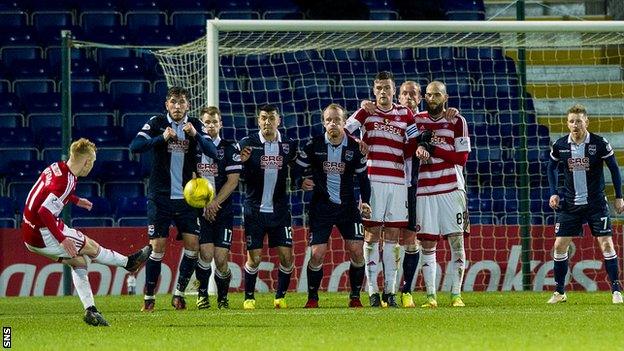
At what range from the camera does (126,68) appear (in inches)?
789

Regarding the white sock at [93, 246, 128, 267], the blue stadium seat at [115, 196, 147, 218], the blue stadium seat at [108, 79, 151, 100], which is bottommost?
the white sock at [93, 246, 128, 267]

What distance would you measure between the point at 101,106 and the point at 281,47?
456 cm

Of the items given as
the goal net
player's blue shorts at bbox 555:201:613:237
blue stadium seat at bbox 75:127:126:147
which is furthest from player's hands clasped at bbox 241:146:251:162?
blue stadium seat at bbox 75:127:126:147

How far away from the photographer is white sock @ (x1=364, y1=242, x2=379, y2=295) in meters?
11.9

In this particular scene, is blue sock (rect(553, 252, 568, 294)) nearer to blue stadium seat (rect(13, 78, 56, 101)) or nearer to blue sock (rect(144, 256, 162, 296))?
blue sock (rect(144, 256, 162, 296))

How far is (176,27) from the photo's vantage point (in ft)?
68.0

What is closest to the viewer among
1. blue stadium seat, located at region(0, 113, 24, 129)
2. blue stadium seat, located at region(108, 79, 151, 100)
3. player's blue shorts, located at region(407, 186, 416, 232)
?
player's blue shorts, located at region(407, 186, 416, 232)

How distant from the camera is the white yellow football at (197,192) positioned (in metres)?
11.2

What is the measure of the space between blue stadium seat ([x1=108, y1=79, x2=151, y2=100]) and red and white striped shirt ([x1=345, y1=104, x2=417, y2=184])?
852 centimetres

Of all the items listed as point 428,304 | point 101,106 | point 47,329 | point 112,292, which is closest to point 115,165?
point 101,106

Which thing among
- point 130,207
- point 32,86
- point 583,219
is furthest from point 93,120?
point 583,219

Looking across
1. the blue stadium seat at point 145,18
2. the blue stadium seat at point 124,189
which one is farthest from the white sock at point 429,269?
the blue stadium seat at point 145,18

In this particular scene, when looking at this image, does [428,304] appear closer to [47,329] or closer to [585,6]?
[47,329]

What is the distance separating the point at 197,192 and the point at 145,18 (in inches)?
408
